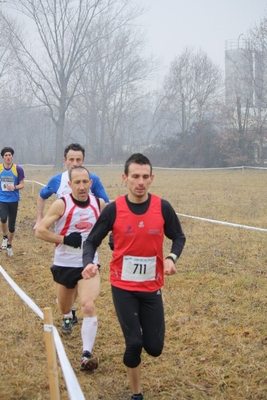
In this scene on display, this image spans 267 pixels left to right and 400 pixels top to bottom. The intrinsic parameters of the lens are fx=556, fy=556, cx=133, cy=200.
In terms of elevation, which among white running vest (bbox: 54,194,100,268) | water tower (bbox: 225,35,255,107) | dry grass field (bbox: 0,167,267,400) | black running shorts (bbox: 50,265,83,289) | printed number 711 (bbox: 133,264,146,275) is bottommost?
dry grass field (bbox: 0,167,267,400)

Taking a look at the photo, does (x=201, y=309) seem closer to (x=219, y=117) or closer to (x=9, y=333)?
(x=9, y=333)

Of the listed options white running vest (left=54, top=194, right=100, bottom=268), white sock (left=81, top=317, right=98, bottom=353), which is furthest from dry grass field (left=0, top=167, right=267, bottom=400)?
white running vest (left=54, top=194, right=100, bottom=268)

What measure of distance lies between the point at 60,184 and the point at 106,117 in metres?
56.6

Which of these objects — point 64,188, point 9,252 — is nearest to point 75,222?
point 64,188

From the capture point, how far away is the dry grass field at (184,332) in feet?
16.2

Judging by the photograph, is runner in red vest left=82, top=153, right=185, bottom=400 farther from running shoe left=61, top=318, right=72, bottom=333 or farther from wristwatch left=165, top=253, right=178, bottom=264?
A: running shoe left=61, top=318, right=72, bottom=333

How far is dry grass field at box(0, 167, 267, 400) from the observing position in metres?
4.93

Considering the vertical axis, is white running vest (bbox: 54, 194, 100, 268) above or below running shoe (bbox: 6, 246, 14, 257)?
above

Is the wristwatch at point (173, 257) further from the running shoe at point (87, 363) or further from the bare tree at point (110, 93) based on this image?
the bare tree at point (110, 93)

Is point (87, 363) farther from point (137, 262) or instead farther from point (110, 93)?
point (110, 93)

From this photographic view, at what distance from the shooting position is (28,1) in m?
43.7

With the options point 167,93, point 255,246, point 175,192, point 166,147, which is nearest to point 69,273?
point 255,246

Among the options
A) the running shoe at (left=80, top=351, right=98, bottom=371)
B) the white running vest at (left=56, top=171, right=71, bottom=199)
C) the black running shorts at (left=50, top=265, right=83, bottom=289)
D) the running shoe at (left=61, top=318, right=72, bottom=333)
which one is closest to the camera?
the running shoe at (left=80, top=351, right=98, bottom=371)

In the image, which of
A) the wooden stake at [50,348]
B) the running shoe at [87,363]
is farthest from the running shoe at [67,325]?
the wooden stake at [50,348]
